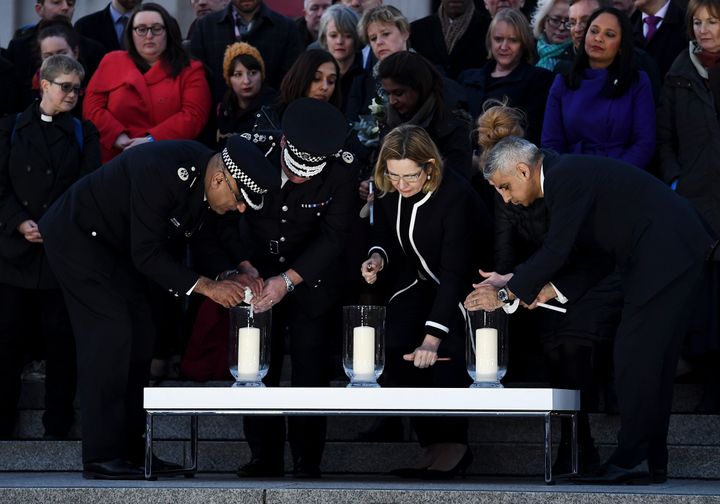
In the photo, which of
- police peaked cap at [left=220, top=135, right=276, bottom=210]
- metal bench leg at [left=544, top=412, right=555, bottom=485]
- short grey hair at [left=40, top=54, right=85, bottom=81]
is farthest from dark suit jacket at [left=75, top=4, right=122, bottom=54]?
metal bench leg at [left=544, top=412, right=555, bottom=485]

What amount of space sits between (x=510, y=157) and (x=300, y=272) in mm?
1192

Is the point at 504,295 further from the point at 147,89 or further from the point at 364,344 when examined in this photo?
the point at 147,89

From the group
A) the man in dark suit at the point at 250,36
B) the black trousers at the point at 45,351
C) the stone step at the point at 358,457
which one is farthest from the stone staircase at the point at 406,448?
the man in dark suit at the point at 250,36

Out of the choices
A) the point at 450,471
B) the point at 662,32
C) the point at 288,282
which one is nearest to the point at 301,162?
the point at 288,282

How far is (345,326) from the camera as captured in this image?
21.4 feet

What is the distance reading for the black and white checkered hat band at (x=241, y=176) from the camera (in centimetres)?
625

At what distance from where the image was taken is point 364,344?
21.1 feet

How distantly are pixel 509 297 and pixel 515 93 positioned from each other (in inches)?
89.3

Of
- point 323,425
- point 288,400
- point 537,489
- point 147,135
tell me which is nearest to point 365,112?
point 147,135

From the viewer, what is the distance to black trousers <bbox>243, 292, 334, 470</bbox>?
6977 millimetres

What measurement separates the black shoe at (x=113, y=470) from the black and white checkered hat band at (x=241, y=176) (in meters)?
1.40

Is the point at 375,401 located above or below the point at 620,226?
below

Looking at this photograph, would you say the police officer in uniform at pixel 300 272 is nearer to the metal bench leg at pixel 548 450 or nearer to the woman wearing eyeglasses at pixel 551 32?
the metal bench leg at pixel 548 450

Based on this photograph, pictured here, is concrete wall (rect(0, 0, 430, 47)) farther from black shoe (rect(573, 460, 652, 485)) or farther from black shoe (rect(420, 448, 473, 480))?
black shoe (rect(573, 460, 652, 485))
